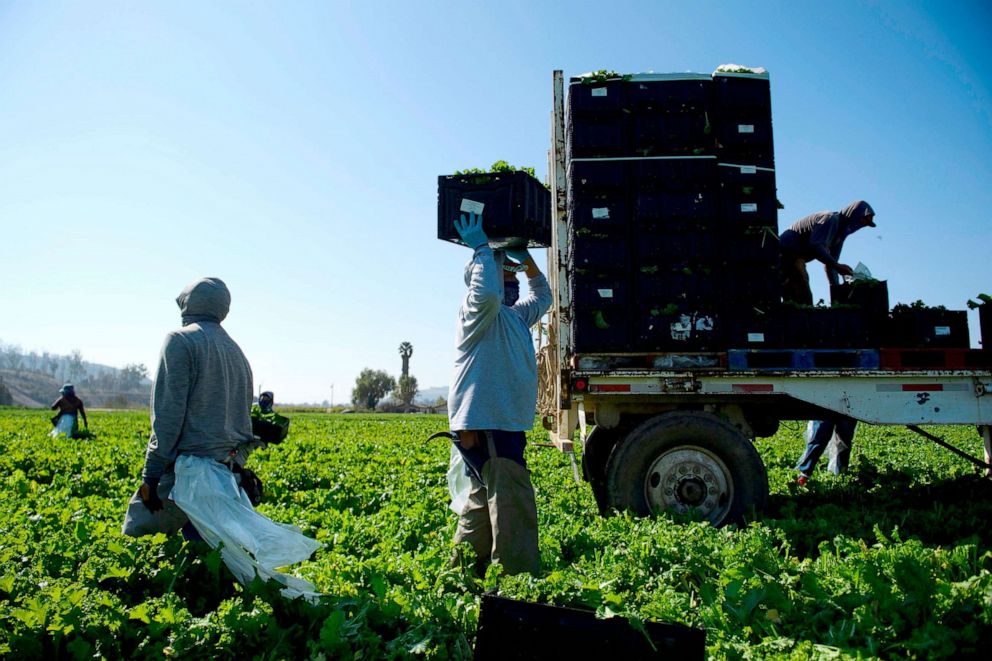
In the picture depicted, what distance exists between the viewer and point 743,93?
5957 mm

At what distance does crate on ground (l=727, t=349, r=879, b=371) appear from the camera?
563cm

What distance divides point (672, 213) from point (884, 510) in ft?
10.7

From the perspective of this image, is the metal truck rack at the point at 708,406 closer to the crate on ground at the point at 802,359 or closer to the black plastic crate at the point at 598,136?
the crate on ground at the point at 802,359

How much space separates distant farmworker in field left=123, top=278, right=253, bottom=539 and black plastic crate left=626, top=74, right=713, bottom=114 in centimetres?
399

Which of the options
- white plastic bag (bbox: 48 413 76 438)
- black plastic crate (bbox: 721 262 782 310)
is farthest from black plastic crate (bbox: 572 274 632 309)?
white plastic bag (bbox: 48 413 76 438)

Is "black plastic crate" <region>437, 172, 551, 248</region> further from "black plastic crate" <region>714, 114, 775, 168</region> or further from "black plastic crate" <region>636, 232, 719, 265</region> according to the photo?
"black plastic crate" <region>714, 114, 775, 168</region>

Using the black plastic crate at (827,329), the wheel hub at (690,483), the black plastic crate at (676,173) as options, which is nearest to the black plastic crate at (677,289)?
the black plastic crate at (827,329)

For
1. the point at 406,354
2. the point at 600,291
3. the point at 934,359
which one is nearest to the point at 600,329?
the point at 600,291

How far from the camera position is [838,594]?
3.25m

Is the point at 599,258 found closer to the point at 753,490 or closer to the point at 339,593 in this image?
the point at 753,490

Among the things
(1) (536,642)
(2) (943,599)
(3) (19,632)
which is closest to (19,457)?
(3) (19,632)

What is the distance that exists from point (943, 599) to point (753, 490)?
254 cm

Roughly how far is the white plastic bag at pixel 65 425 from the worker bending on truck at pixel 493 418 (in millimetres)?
16346

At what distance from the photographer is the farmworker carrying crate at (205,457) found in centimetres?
347
